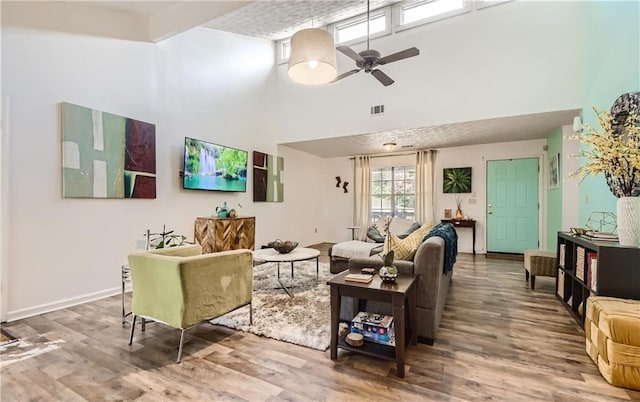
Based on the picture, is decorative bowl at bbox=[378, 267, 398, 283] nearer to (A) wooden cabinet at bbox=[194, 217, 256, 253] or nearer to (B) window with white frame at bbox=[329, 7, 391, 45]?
(A) wooden cabinet at bbox=[194, 217, 256, 253]

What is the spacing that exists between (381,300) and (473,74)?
4172 mm

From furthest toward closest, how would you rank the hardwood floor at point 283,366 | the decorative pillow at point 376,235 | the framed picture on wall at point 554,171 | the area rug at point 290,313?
the decorative pillow at point 376,235, the framed picture on wall at point 554,171, the area rug at point 290,313, the hardwood floor at point 283,366

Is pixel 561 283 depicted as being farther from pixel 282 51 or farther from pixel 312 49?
pixel 282 51

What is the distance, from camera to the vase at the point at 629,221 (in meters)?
2.18

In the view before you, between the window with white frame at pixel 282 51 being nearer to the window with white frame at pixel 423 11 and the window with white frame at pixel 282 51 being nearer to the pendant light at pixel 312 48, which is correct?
the window with white frame at pixel 423 11

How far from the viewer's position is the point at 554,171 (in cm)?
511

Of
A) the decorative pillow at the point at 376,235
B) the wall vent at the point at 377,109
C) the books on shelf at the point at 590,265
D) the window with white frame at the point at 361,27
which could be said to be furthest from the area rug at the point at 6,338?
the window with white frame at the point at 361,27

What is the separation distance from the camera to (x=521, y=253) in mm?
5980

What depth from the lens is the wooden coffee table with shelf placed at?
1.83m

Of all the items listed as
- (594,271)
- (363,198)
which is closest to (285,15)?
(363,198)

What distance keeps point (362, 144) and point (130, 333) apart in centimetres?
515

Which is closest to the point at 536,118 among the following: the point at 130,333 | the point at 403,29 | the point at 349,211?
the point at 403,29

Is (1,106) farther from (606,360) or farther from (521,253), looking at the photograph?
(521,253)

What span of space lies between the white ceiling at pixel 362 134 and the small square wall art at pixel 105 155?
1492 mm
